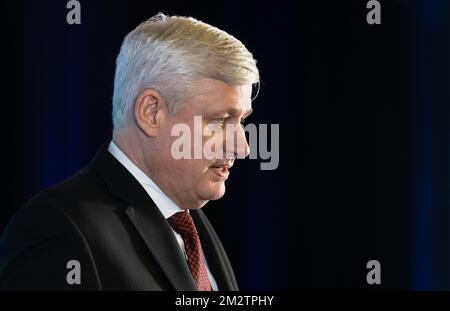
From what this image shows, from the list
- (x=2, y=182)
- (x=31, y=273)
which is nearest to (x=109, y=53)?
(x=2, y=182)

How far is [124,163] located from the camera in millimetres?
1568

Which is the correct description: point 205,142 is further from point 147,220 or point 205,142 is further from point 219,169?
point 147,220

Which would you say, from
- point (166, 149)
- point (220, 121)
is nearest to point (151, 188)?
point (166, 149)

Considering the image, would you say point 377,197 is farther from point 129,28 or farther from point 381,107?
point 129,28

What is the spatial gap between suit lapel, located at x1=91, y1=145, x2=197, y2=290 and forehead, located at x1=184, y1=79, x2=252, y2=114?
0.64 feet

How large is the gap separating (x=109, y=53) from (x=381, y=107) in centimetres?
95

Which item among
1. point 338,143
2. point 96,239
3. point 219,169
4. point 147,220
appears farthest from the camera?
point 338,143

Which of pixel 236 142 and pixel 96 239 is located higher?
pixel 236 142

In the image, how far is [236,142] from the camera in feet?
5.17

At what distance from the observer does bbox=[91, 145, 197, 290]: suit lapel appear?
1.44m

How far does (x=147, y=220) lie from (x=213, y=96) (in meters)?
0.28

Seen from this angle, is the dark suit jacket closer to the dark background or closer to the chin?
the chin

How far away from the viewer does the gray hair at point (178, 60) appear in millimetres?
1539

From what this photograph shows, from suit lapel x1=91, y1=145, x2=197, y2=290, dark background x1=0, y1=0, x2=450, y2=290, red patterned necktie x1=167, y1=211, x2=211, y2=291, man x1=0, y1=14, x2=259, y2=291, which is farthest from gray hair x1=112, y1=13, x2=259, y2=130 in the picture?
dark background x1=0, y1=0, x2=450, y2=290
